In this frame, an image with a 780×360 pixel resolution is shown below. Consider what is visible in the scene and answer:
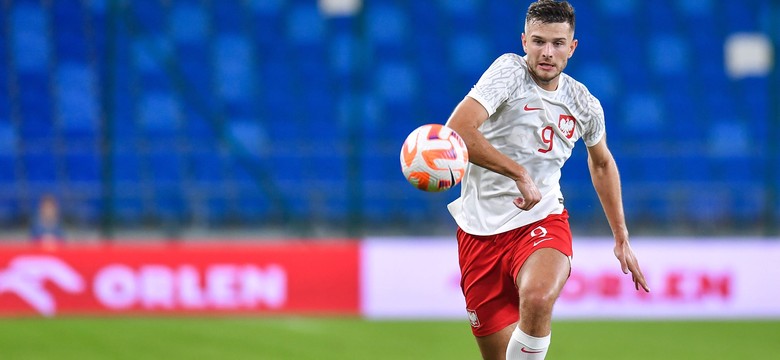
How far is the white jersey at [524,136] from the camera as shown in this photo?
5.02 metres

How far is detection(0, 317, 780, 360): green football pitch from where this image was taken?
871cm

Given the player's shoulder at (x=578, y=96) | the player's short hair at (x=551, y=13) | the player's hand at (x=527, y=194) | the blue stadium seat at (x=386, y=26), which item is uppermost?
the blue stadium seat at (x=386, y=26)

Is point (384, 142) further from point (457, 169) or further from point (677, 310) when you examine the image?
point (457, 169)

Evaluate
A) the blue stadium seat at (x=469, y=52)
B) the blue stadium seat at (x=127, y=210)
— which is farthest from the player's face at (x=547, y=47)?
the blue stadium seat at (x=469, y=52)

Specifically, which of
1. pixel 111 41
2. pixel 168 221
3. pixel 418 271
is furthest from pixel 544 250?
pixel 168 221

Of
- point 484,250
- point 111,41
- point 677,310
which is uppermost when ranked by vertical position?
point 111,41

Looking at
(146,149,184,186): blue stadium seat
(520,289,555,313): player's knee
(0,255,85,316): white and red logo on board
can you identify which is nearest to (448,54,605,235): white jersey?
(520,289,555,313): player's knee

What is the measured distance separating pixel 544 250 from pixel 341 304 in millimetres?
→ 6862

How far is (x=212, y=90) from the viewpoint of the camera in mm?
16359

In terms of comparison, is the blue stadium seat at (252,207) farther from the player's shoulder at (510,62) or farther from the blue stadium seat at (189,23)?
the player's shoulder at (510,62)

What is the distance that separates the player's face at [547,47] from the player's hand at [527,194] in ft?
1.89

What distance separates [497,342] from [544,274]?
589 millimetres

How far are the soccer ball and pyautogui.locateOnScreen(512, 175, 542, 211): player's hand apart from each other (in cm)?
26

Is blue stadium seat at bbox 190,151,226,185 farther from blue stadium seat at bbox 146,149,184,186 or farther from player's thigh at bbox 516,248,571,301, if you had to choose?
A: player's thigh at bbox 516,248,571,301
